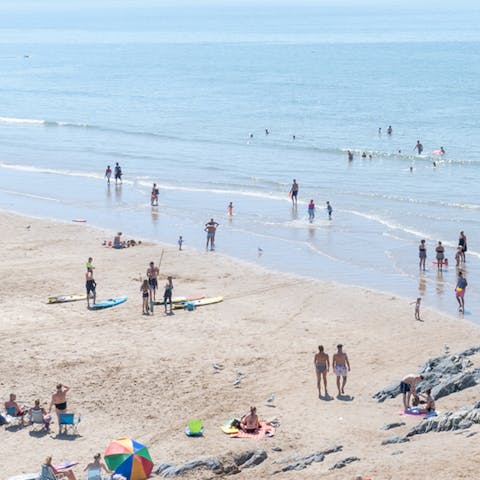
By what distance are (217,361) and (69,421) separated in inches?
195

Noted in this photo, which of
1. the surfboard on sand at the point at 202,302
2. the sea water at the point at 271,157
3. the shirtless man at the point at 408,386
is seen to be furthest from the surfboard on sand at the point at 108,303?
the shirtless man at the point at 408,386

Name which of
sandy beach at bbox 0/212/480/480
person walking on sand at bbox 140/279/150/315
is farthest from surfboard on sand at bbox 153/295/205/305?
person walking on sand at bbox 140/279/150/315

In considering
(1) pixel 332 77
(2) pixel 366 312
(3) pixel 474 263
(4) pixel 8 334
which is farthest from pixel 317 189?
(1) pixel 332 77

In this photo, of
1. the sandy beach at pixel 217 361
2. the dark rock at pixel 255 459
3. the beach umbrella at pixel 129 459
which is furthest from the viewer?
the sandy beach at pixel 217 361

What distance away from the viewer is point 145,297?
28.5 metres

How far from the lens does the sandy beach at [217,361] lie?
19.5m

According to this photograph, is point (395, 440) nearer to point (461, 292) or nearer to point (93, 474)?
point (93, 474)

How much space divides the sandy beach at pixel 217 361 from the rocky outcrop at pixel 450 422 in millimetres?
276

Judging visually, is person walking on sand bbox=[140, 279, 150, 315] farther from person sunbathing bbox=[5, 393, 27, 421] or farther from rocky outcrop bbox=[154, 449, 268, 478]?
rocky outcrop bbox=[154, 449, 268, 478]

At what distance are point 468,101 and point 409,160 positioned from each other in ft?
97.2

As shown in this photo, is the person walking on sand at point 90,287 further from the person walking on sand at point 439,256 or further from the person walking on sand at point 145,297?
the person walking on sand at point 439,256

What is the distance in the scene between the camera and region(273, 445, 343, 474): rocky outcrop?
18.1 metres

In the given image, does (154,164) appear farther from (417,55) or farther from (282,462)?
(417,55)

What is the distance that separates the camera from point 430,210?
44.7 metres
